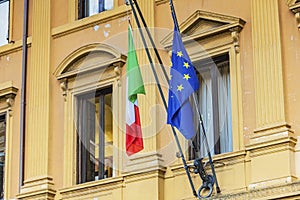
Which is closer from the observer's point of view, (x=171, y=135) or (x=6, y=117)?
(x=171, y=135)

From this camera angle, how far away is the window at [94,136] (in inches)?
765

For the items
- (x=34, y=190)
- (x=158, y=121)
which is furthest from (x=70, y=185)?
(x=158, y=121)

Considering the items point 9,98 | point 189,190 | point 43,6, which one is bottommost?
point 189,190

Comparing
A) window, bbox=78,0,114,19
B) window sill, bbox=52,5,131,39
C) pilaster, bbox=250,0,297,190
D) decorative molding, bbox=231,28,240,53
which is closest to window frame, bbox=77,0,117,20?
window, bbox=78,0,114,19

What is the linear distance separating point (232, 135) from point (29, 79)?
17.1ft

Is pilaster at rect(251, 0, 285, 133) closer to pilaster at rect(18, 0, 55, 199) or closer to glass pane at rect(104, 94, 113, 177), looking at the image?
glass pane at rect(104, 94, 113, 177)

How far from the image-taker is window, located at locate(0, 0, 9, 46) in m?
21.9

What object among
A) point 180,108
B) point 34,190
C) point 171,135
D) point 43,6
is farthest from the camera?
point 43,6

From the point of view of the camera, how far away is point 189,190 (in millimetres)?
17594

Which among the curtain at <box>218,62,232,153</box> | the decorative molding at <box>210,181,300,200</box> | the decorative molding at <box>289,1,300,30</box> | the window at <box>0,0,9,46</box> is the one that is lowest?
the decorative molding at <box>210,181,300,200</box>

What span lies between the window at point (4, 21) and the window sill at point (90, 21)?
62.9 inches

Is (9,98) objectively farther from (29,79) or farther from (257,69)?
(257,69)

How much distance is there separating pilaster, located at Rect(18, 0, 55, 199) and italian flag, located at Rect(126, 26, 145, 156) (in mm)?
2394

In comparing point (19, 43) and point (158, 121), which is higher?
point (19, 43)
